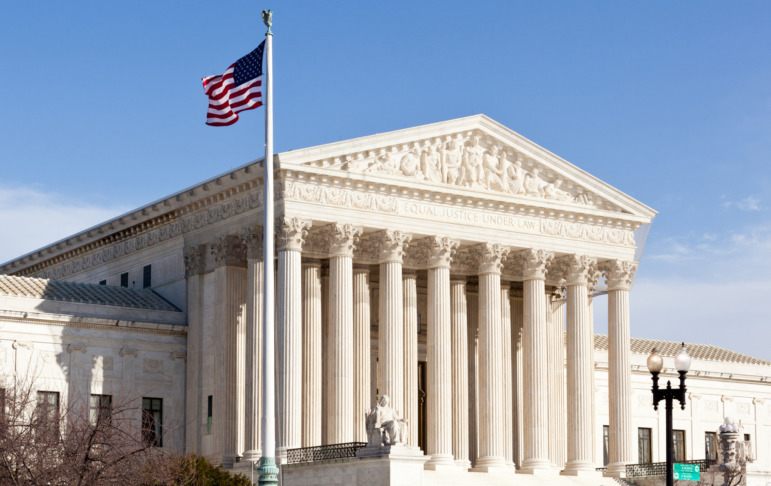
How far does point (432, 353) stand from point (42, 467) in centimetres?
2629

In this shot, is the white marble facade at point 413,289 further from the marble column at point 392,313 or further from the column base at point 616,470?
the column base at point 616,470

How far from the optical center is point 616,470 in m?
67.4

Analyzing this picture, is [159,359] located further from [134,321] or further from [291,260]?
[291,260]

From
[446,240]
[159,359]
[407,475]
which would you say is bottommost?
[407,475]

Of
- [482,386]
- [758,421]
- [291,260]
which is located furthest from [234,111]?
[758,421]

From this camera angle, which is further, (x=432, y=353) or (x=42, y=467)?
(x=432, y=353)

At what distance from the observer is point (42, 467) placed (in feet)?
130

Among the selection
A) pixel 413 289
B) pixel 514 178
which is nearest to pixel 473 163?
pixel 514 178

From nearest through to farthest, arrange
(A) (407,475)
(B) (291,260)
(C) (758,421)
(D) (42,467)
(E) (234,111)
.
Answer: (D) (42,467)
(E) (234,111)
(A) (407,475)
(B) (291,260)
(C) (758,421)

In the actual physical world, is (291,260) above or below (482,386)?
above

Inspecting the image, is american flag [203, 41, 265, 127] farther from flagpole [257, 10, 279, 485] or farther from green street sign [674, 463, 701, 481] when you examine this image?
green street sign [674, 463, 701, 481]

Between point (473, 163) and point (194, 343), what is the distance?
1501cm

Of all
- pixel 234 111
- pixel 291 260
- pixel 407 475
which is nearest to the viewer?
pixel 234 111

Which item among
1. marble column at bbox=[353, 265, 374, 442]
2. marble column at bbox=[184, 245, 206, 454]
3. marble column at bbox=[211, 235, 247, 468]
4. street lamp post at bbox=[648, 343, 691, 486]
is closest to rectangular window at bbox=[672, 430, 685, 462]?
marble column at bbox=[353, 265, 374, 442]
